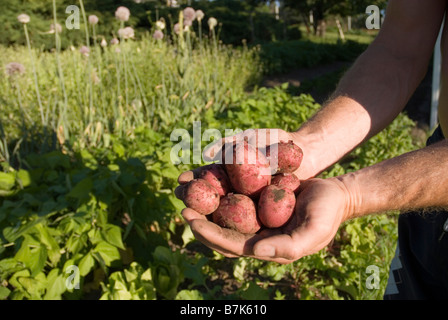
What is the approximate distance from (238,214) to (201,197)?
0.52ft

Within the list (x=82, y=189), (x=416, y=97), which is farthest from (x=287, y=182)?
(x=416, y=97)

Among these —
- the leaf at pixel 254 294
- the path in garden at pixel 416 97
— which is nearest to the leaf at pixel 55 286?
the leaf at pixel 254 294

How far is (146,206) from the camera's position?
2.46m

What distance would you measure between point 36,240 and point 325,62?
44.1 ft

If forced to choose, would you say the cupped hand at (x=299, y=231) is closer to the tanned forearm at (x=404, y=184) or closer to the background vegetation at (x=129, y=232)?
the tanned forearm at (x=404, y=184)

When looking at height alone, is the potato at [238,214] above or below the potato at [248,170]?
below

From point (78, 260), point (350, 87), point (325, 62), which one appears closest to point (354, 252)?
point (350, 87)

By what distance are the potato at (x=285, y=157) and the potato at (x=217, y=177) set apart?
227mm

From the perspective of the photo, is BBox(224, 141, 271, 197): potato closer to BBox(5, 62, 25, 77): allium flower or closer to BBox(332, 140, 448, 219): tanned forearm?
BBox(332, 140, 448, 219): tanned forearm

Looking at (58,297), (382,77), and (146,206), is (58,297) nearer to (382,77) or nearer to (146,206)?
(146,206)

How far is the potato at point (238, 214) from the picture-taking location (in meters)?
1.45

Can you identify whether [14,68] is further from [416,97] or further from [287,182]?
[416,97]

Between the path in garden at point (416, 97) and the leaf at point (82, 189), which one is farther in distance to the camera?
the path in garden at point (416, 97)

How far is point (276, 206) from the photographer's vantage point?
1.41 m
